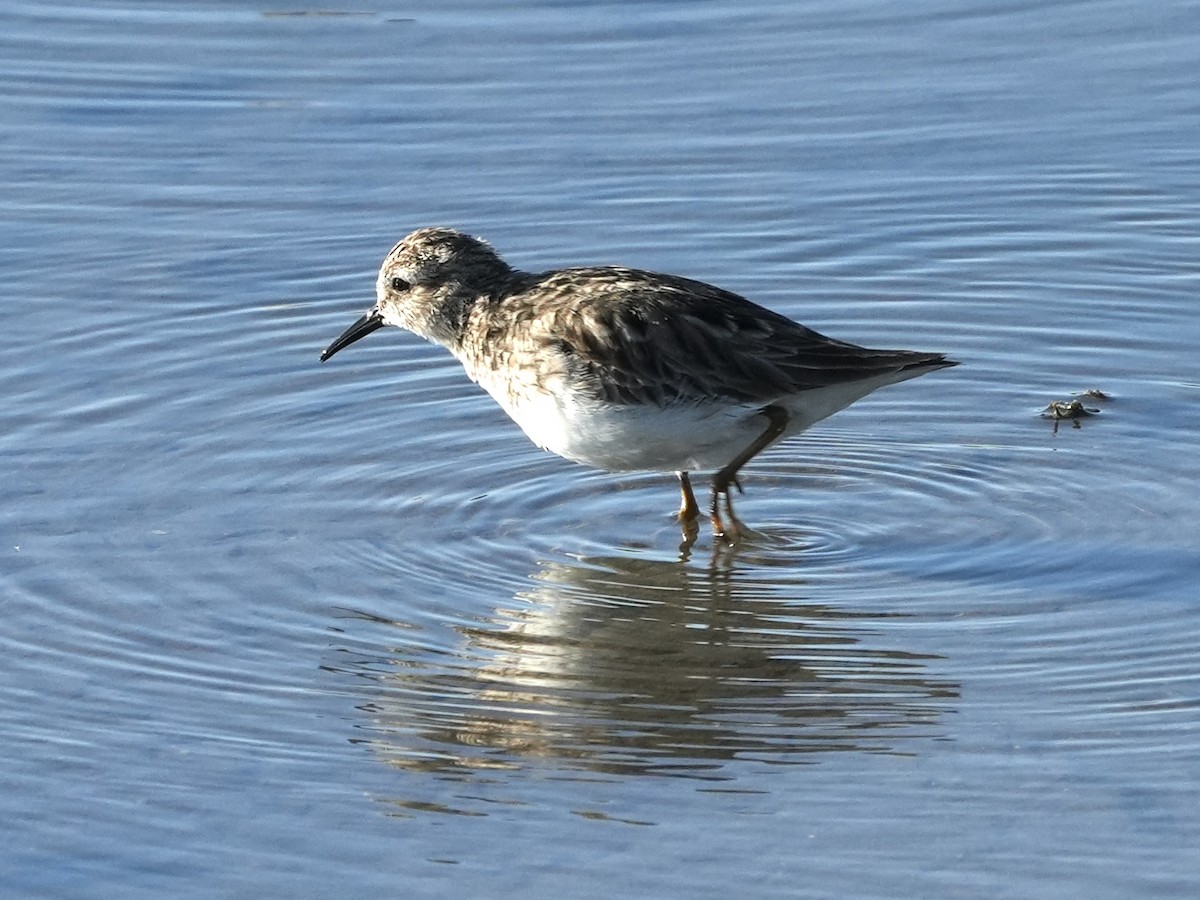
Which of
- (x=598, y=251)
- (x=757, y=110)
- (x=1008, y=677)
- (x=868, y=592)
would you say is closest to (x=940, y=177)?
(x=757, y=110)

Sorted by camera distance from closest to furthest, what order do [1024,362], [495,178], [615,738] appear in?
[615,738] < [1024,362] < [495,178]

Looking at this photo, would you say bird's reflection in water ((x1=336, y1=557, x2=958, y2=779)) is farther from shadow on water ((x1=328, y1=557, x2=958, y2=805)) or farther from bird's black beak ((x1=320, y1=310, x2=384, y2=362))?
bird's black beak ((x1=320, y1=310, x2=384, y2=362))

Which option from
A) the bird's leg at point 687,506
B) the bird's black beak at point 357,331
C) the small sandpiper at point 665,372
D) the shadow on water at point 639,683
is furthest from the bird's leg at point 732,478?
the bird's black beak at point 357,331

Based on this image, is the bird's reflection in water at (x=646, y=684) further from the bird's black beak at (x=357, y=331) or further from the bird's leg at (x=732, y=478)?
the bird's black beak at (x=357, y=331)

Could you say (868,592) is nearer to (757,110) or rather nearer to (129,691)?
(129,691)

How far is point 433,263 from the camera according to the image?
10.2 metres

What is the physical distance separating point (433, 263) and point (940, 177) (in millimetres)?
4388

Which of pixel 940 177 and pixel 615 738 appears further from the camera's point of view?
pixel 940 177

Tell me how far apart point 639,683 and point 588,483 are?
7.79ft

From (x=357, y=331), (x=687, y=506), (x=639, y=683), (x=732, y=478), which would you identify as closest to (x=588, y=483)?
(x=687, y=506)

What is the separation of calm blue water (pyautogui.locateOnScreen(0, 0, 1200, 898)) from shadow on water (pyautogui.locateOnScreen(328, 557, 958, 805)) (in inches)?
1.0

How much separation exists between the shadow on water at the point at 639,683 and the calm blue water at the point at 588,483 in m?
0.02

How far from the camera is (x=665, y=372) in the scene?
9211 mm

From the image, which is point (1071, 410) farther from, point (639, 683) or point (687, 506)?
point (639, 683)
